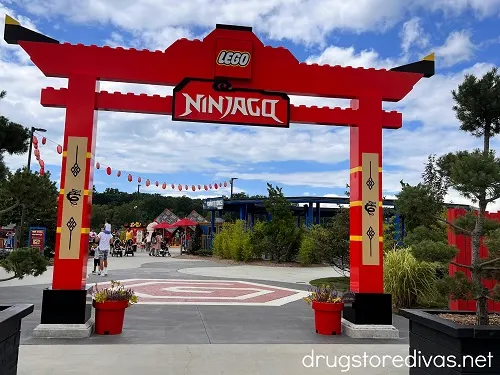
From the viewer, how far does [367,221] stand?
6.95m

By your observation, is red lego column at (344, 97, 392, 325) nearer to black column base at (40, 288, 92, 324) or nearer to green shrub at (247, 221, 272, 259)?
black column base at (40, 288, 92, 324)

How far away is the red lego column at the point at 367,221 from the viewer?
6.73m

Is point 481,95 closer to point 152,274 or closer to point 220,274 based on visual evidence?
point 220,274

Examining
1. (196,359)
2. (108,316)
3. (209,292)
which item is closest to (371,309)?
(196,359)

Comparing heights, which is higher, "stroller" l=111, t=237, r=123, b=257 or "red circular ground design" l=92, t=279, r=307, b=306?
"stroller" l=111, t=237, r=123, b=257

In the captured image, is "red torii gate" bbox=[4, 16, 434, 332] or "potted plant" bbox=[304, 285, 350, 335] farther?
"potted plant" bbox=[304, 285, 350, 335]

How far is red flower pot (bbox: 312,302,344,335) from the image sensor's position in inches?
262

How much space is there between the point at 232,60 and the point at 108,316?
417 centimetres

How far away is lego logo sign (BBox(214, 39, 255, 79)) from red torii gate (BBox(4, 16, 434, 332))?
0.02m

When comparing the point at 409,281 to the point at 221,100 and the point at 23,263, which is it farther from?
the point at 23,263

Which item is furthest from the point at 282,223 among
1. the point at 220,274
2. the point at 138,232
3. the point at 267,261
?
the point at 138,232

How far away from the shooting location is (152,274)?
52.3 ft

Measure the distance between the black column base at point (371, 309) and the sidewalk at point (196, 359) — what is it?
626 millimetres

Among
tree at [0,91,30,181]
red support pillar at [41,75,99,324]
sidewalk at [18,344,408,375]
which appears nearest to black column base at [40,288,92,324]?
red support pillar at [41,75,99,324]
